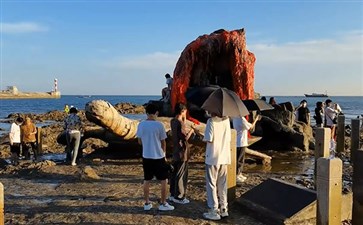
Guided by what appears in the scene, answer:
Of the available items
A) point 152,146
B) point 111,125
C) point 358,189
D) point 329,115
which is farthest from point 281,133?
point 152,146

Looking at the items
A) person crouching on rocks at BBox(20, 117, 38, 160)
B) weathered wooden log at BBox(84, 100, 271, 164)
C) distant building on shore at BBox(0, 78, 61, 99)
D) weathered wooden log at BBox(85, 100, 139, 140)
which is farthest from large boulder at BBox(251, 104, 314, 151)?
distant building on shore at BBox(0, 78, 61, 99)

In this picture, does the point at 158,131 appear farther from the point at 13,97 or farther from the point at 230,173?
the point at 13,97

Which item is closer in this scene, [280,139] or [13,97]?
[280,139]

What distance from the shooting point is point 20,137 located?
43.0 ft

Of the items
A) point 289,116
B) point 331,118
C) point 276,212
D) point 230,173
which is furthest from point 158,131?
point 289,116

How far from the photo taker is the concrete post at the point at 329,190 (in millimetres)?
5488

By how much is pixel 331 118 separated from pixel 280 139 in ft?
7.91

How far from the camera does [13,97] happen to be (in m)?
143

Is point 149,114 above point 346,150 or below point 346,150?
above

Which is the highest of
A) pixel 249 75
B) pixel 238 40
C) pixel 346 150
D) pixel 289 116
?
pixel 238 40

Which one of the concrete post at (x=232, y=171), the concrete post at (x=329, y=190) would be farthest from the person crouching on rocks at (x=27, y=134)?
the concrete post at (x=329, y=190)

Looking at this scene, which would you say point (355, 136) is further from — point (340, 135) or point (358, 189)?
point (358, 189)

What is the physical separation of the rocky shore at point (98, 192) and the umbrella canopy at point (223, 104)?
1.75 meters

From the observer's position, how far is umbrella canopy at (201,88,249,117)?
21.7ft
